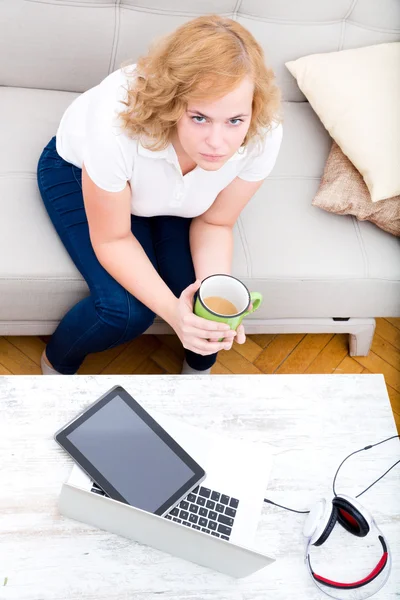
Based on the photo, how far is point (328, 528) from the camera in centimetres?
104

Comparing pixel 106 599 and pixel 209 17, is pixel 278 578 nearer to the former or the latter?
pixel 106 599

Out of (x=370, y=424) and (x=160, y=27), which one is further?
(x=160, y=27)

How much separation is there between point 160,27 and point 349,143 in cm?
51

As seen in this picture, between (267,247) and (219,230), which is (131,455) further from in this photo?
(267,247)

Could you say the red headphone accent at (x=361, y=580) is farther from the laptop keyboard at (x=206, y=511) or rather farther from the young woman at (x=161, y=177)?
the young woman at (x=161, y=177)

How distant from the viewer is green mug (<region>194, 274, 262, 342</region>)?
1.02m

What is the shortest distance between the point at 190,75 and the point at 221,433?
23.0 inches

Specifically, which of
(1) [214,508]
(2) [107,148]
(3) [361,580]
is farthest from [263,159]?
(3) [361,580]

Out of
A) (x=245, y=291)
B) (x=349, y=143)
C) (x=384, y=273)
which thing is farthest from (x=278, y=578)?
(x=349, y=143)

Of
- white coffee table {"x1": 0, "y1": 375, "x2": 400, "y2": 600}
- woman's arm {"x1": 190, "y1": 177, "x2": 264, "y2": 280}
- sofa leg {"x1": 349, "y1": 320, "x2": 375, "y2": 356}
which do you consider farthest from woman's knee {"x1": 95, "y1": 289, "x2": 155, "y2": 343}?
Result: sofa leg {"x1": 349, "y1": 320, "x2": 375, "y2": 356}

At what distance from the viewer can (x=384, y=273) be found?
1585 mm

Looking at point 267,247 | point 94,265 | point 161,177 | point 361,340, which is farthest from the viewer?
point 361,340

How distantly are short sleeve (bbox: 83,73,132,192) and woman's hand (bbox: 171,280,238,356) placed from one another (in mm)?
248

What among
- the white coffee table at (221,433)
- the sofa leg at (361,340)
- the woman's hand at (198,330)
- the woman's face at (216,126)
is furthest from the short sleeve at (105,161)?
the sofa leg at (361,340)
